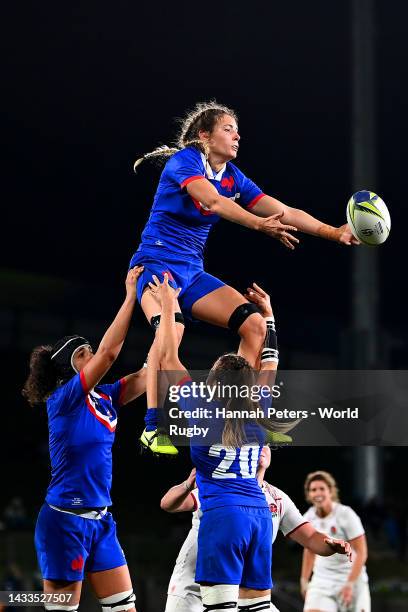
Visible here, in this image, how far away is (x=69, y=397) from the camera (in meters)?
5.66

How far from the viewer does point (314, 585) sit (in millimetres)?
9039

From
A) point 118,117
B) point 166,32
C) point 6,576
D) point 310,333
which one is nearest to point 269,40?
point 166,32

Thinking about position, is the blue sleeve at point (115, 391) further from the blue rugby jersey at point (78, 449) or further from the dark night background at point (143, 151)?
the dark night background at point (143, 151)

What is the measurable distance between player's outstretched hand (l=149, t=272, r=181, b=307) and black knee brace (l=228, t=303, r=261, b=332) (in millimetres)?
390

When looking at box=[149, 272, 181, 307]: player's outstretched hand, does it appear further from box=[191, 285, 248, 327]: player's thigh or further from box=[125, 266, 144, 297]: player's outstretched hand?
box=[191, 285, 248, 327]: player's thigh

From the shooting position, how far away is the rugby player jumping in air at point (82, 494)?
5.50 meters

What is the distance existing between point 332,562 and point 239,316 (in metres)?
4.05

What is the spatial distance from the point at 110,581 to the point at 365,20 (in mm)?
13968

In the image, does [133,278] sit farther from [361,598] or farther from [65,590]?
[361,598]

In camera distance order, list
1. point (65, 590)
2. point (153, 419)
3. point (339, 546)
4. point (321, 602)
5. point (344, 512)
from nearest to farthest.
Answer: point (339, 546) < point (65, 590) < point (153, 419) < point (344, 512) < point (321, 602)

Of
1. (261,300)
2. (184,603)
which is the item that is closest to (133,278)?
(261,300)

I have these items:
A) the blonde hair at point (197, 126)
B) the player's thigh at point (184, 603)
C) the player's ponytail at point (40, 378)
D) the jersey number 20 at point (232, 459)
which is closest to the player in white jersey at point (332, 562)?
the player's thigh at point (184, 603)

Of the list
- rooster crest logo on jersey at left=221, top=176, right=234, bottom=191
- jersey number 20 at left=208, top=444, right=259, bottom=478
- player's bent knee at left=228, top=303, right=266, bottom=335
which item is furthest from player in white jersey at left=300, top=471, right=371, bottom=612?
jersey number 20 at left=208, top=444, right=259, bottom=478

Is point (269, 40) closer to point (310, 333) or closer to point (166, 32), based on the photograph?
point (166, 32)
